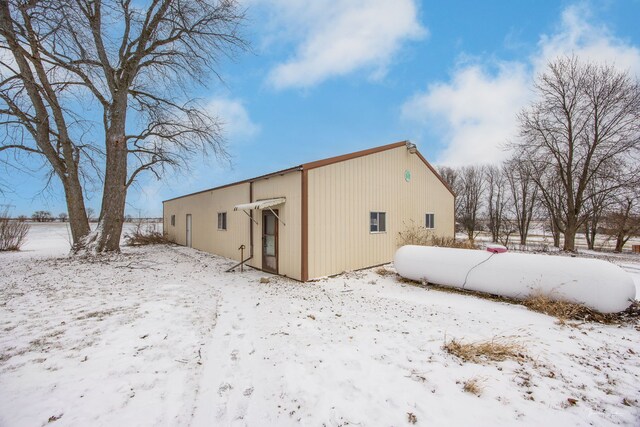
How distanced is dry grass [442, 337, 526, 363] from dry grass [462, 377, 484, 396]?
518mm

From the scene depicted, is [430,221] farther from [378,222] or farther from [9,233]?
[9,233]

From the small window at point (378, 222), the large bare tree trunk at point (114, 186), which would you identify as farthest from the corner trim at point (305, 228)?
the large bare tree trunk at point (114, 186)

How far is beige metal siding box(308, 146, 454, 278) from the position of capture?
823 cm

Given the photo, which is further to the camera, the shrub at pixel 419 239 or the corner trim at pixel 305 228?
the shrub at pixel 419 239

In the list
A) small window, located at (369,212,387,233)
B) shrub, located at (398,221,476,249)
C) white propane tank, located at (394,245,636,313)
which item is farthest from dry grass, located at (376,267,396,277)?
shrub, located at (398,221,476,249)

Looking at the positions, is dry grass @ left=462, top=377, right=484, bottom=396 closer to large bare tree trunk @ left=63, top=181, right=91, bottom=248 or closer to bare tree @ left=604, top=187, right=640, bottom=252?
large bare tree trunk @ left=63, top=181, right=91, bottom=248

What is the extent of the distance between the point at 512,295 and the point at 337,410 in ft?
17.5

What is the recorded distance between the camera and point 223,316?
505cm

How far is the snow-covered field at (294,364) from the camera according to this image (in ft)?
8.29

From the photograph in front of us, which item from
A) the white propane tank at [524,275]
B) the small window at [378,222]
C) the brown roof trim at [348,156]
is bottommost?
the white propane tank at [524,275]

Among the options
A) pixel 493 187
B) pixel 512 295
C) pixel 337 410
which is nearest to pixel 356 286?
pixel 512 295

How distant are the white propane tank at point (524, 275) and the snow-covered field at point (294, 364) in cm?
56

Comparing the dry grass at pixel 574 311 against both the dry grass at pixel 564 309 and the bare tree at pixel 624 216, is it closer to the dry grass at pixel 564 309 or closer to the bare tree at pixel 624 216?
the dry grass at pixel 564 309

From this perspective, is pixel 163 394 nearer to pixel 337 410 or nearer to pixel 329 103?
pixel 337 410
